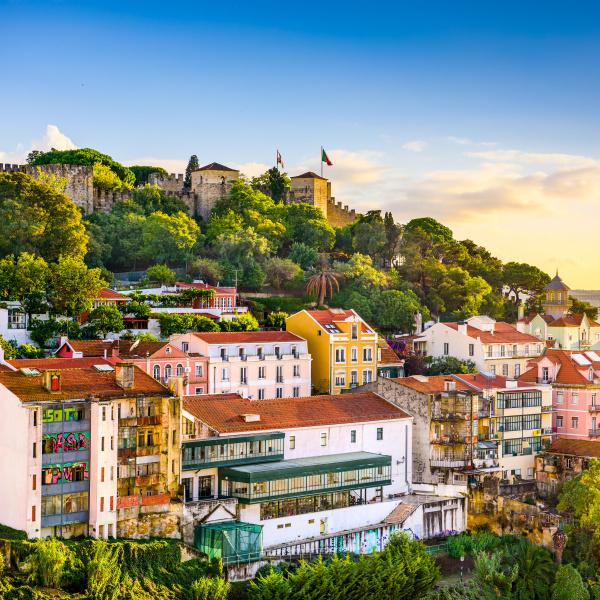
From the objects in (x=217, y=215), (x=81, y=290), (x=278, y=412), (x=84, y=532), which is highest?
(x=217, y=215)

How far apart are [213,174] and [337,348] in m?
34.3

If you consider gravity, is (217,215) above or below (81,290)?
above

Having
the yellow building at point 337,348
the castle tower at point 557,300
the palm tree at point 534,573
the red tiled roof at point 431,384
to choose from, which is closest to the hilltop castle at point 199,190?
the castle tower at point 557,300

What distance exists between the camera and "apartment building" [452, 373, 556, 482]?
49.1 meters

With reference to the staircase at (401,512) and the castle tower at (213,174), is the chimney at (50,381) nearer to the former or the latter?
the staircase at (401,512)

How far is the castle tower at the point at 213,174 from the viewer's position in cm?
8588

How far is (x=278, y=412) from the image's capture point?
140 feet

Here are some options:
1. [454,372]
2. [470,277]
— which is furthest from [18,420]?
[470,277]

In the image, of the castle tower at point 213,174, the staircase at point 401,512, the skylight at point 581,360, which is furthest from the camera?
the castle tower at point 213,174

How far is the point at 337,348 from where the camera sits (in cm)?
5644

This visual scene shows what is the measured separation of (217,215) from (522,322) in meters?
27.4

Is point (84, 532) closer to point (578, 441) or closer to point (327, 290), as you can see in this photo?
point (578, 441)

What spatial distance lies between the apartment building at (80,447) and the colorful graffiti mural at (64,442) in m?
0.04

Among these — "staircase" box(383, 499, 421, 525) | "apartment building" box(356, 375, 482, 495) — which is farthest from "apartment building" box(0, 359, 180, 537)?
"apartment building" box(356, 375, 482, 495)
